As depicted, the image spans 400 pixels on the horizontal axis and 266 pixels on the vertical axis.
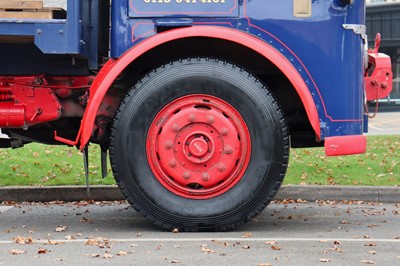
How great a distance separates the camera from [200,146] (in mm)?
7422

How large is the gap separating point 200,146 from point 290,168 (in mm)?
4075

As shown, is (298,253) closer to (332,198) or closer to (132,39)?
(132,39)

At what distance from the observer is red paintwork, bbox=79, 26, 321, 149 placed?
7324 millimetres

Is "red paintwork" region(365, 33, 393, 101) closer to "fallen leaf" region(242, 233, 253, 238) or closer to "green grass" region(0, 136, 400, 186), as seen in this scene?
"fallen leaf" region(242, 233, 253, 238)

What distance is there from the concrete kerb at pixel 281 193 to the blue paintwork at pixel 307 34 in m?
2.63

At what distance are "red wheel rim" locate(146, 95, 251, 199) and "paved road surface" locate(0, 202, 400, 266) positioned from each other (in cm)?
40

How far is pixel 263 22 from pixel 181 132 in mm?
1033

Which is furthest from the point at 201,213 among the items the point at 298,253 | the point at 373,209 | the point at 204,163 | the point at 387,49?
the point at 387,49

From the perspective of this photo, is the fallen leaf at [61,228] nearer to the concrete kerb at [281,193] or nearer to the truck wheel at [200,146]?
the truck wheel at [200,146]

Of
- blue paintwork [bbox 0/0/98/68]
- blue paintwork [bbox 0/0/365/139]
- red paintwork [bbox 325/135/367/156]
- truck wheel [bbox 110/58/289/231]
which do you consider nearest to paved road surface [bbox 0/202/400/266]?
truck wheel [bbox 110/58/289/231]

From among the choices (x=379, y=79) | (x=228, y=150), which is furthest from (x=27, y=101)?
(x=379, y=79)

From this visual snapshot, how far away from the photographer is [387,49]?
35.6 m

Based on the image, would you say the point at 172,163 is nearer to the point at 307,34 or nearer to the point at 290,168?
the point at 307,34

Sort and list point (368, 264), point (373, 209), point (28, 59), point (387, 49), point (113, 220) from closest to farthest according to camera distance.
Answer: point (368, 264), point (28, 59), point (113, 220), point (373, 209), point (387, 49)
